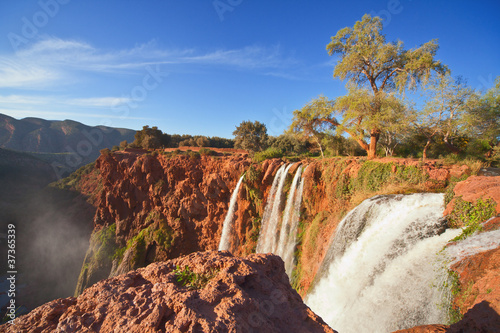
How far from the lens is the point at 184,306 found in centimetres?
206

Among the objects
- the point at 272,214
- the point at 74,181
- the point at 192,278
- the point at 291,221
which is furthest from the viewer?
the point at 74,181

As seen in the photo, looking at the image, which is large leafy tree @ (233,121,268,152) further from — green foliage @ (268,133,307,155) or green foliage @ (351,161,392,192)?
green foliage @ (351,161,392,192)

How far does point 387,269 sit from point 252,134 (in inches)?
1016

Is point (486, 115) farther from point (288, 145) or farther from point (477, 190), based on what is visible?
point (288, 145)

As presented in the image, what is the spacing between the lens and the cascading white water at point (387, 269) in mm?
4859

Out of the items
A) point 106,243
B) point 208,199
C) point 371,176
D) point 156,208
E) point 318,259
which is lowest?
point 106,243

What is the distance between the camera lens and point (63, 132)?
85.8 meters

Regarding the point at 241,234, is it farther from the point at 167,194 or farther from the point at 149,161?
the point at 149,161

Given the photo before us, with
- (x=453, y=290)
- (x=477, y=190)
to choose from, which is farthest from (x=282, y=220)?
(x=453, y=290)

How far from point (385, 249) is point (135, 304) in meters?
6.96

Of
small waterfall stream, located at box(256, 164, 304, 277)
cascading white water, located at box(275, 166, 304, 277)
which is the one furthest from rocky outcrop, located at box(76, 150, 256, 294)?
cascading white water, located at box(275, 166, 304, 277)

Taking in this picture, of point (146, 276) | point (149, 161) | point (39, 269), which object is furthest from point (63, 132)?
point (146, 276)

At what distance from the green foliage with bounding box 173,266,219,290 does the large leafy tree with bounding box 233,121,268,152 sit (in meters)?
27.0

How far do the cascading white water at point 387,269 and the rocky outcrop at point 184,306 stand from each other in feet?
13.4
